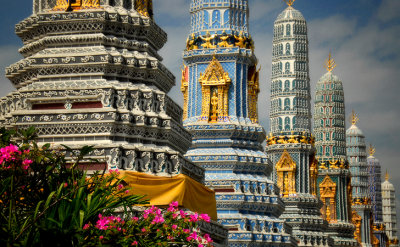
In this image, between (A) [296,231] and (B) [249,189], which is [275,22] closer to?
(A) [296,231]

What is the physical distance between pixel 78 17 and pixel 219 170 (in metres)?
15.1

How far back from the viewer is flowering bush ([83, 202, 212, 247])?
13312 millimetres

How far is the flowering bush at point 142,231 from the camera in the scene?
13.3 metres

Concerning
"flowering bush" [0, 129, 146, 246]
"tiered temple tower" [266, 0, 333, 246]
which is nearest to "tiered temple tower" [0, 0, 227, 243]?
"flowering bush" [0, 129, 146, 246]

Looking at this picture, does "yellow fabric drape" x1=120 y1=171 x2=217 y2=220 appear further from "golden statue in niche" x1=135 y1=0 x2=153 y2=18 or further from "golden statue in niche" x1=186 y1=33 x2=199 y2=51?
"golden statue in niche" x1=186 y1=33 x2=199 y2=51

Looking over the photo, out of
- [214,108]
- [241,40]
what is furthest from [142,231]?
[241,40]

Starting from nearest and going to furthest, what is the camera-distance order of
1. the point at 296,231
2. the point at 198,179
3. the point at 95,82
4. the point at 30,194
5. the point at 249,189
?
1. the point at 30,194
2. the point at 95,82
3. the point at 198,179
4. the point at 249,189
5. the point at 296,231

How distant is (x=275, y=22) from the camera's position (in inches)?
2311

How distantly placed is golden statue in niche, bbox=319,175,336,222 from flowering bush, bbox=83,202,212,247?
52.0 metres

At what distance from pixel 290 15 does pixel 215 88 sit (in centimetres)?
2163

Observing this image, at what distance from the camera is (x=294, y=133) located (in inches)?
2162

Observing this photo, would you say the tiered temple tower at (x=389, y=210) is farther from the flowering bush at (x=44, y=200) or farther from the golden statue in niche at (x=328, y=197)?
the flowering bush at (x=44, y=200)

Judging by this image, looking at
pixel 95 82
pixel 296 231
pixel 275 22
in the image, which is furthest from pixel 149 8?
pixel 275 22

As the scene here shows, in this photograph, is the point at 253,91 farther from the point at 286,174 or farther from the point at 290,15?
the point at 290,15
